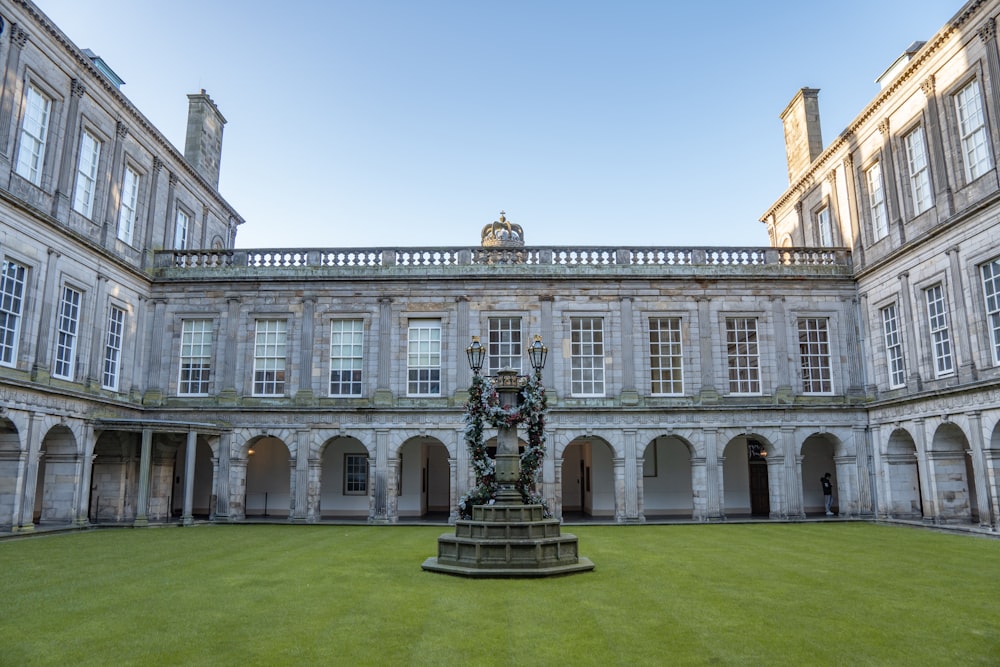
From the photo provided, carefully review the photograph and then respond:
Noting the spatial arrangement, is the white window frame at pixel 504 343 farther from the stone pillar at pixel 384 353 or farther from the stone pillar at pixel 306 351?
the stone pillar at pixel 306 351

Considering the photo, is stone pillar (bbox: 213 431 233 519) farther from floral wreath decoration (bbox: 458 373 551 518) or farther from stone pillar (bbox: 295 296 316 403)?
floral wreath decoration (bbox: 458 373 551 518)

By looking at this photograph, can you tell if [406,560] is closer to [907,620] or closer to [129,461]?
[907,620]

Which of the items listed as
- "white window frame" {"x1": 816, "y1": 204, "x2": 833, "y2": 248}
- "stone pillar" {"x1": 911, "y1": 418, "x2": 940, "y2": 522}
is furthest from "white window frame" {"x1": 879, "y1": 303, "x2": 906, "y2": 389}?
"white window frame" {"x1": 816, "y1": 204, "x2": 833, "y2": 248}

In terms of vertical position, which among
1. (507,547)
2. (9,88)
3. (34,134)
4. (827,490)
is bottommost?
(507,547)

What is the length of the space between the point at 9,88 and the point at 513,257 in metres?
14.5

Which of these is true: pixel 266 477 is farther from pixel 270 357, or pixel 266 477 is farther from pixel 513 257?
pixel 513 257

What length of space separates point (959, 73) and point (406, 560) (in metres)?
18.3

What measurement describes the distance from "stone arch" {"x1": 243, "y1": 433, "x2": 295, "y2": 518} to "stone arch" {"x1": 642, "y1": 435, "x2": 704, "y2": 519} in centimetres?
1300

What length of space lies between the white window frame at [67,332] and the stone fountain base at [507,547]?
1352 centimetres

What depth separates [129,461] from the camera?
885 inches

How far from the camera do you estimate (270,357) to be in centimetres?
2394

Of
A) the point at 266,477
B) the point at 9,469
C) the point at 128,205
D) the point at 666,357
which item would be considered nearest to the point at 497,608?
the point at 9,469

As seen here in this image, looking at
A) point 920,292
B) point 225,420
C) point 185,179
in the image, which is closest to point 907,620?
point 920,292

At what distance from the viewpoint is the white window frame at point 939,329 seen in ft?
64.1
